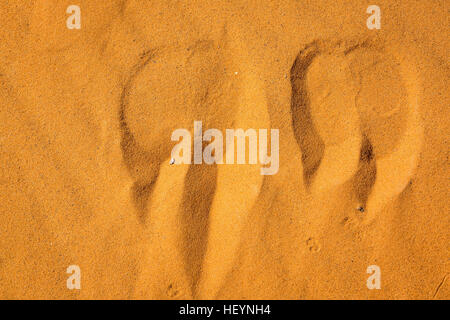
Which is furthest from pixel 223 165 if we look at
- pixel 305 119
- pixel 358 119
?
pixel 358 119

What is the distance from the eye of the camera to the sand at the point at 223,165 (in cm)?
207

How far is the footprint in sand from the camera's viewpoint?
209 centimetres

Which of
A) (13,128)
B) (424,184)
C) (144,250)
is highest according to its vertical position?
(13,128)

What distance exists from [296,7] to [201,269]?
172 cm

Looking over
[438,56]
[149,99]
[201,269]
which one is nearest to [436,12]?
[438,56]

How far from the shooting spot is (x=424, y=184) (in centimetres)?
211

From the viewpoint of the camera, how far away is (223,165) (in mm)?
2096

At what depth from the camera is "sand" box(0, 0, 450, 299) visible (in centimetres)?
207

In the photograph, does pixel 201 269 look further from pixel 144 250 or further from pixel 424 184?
pixel 424 184

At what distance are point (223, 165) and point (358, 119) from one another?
88 cm

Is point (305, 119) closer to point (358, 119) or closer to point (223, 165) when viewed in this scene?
point (358, 119)

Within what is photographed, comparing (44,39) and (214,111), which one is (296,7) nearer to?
(214,111)

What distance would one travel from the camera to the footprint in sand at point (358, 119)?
2094 millimetres

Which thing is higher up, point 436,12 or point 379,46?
point 436,12
